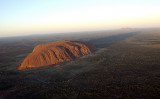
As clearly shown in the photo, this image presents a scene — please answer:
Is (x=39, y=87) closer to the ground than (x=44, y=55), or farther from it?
closer to the ground

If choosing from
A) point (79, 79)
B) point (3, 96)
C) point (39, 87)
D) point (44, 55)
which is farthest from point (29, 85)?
point (44, 55)

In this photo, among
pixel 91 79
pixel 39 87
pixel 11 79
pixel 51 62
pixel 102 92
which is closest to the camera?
pixel 102 92

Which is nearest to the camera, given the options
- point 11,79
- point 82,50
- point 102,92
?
point 102,92

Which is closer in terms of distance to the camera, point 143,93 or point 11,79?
point 143,93

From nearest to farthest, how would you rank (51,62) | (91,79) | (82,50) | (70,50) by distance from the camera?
(91,79), (51,62), (70,50), (82,50)

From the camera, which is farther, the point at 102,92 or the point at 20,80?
the point at 20,80

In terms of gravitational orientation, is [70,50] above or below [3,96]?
above

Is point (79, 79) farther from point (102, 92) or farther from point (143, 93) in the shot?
point (143, 93)

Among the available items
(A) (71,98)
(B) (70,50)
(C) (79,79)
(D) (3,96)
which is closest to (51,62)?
(B) (70,50)

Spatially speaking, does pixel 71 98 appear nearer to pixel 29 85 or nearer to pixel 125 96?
pixel 125 96
